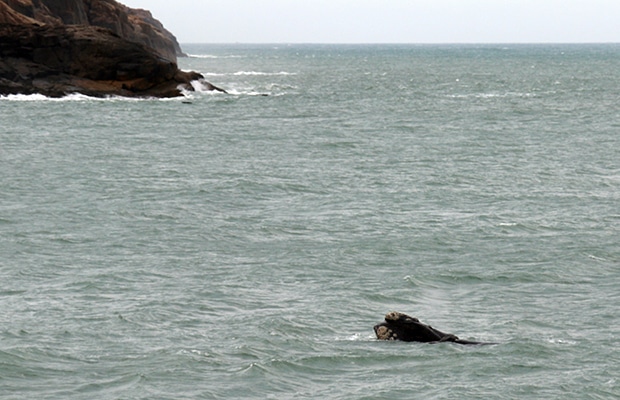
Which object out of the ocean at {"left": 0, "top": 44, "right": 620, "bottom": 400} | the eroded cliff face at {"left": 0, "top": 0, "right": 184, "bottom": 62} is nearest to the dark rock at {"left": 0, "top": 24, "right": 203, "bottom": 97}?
the eroded cliff face at {"left": 0, "top": 0, "right": 184, "bottom": 62}

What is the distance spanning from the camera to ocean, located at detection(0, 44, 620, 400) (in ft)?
68.2

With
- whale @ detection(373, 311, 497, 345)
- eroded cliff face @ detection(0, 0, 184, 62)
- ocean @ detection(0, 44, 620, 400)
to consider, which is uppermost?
eroded cliff face @ detection(0, 0, 184, 62)

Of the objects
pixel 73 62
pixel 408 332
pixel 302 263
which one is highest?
pixel 73 62

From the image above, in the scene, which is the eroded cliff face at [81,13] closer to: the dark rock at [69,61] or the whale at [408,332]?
the dark rock at [69,61]

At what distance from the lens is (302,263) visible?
30.2 meters

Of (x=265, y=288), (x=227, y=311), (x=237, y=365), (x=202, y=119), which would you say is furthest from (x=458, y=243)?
(x=202, y=119)

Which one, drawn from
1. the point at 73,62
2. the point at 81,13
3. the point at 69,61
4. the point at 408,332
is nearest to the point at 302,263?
the point at 408,332

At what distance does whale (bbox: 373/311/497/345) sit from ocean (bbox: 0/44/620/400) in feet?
0.82

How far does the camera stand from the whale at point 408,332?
2270 cm

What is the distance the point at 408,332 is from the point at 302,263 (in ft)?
25.6

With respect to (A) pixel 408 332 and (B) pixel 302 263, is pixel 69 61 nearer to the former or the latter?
(B) pixel 302 263

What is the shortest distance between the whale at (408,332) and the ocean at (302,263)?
9.8 inches

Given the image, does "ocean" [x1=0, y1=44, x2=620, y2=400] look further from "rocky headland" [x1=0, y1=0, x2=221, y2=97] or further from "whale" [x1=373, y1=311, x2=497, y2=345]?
"rocky headland" [x1=0, y1=0, x2=221, y2=97]

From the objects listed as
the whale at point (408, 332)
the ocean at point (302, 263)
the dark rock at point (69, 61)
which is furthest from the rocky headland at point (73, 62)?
the whale at point (408, 332)
